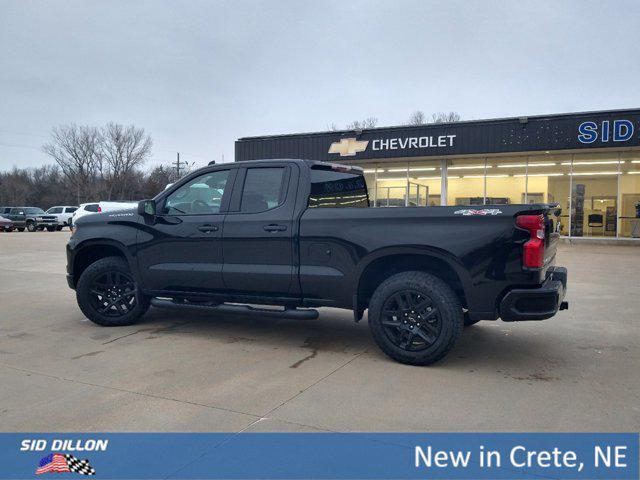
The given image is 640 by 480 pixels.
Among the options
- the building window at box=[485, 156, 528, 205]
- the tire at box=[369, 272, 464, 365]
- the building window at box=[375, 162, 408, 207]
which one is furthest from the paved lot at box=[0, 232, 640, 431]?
the building window at box=[375, 162, 408, 207]

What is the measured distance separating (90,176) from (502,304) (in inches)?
2806

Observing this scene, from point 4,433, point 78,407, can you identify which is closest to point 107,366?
point 78,407

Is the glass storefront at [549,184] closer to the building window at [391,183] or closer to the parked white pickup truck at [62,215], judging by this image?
the building window at [391,183]

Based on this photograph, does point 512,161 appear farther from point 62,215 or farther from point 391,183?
point 62,215

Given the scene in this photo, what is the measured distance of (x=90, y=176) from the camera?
67875 millimetres

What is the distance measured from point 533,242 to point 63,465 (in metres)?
3.65

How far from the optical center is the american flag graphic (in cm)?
297

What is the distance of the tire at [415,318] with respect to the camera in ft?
14.7

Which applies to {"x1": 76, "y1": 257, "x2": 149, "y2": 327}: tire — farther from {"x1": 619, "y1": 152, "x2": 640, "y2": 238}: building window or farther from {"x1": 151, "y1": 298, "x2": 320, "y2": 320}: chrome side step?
{"x1": 619, "y1": 152, "x2": 640, "y2": 238}: building window

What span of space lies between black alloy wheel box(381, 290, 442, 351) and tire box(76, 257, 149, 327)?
3.06 m

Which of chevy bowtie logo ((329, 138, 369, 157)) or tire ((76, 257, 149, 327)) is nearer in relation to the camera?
tire ((76, 257, 149, 327))

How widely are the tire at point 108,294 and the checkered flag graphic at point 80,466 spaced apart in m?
3.24

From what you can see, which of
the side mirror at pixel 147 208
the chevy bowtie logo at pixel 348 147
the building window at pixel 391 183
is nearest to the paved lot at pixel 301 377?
the side mirror at pixel 147 208

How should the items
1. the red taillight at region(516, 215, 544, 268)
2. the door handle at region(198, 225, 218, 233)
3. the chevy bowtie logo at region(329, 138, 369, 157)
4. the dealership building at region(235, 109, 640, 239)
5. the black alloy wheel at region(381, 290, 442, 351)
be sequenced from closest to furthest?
1. the red taillight at region(516, 215, 544, 268)
2. the black alloy wheel at region(381, 290, 442, 351)
3. the door handle at region(198, 225, 218, 233)
4. the dealership building at region(235, 109, 640, 239)
5. the chevy bowtie logo at region(329, 138, 369, 157)
